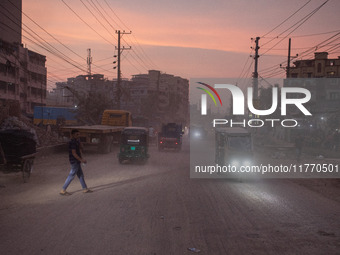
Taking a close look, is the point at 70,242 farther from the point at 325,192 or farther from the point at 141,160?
the point at 141,160

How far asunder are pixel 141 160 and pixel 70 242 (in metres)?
13.7

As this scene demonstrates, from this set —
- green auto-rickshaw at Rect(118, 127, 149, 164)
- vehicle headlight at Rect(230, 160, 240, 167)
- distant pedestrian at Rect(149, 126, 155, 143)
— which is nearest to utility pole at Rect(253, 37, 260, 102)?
distant pedestrian at Rect(149, 126, 155, 143)

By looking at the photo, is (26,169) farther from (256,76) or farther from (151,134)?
(256,76)

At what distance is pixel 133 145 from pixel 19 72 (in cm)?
4992

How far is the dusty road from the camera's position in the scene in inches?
250

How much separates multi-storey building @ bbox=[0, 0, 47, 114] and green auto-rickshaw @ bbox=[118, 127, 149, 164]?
38.1 metres

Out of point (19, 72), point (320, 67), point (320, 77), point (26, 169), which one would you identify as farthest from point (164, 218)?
point (320, 67)

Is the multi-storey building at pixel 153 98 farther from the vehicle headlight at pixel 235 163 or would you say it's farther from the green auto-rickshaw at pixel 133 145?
the vehicle headlight at pixel 235 163

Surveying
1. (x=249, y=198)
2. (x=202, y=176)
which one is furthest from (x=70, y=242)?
(x=202, y=176)

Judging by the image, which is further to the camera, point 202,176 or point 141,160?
point 141,160

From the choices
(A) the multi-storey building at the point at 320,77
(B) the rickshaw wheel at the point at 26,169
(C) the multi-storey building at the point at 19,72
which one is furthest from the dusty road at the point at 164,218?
(A) the multi-storey building at the point at 320,77

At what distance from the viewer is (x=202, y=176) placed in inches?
616

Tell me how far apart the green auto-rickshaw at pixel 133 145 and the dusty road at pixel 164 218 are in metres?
5.07

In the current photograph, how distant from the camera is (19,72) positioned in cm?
6050
